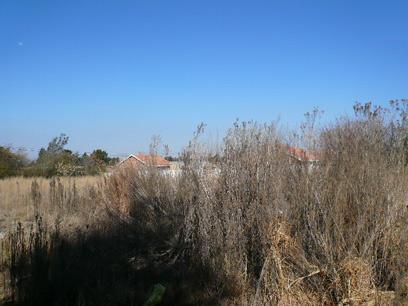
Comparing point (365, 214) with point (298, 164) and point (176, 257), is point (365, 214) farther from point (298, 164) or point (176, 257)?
point (176, 257)

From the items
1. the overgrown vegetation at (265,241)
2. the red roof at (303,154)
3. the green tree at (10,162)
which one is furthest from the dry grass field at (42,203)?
the green tree at (10,162)

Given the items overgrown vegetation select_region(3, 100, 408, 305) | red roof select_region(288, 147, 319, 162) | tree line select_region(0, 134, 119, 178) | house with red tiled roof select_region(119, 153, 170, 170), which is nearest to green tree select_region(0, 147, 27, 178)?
tree line select_region(0, 134, 119, 178)

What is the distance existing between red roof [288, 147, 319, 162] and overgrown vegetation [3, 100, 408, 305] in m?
0.08

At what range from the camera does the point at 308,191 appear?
5.16 metres

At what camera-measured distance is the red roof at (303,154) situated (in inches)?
226

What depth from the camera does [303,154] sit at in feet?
19.1

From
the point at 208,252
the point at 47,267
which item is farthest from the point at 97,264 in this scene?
the point at 208,252

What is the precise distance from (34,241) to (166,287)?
1.75 metres

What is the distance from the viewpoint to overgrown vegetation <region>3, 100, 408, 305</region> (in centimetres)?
470

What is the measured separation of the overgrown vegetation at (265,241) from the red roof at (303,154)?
0.08 metres

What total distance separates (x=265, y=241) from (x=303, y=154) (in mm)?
1390

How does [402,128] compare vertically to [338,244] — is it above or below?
above

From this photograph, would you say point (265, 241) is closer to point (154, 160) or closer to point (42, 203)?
point (154, 160)

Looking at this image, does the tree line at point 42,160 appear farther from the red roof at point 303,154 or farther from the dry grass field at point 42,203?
the red roof at point 303,154
